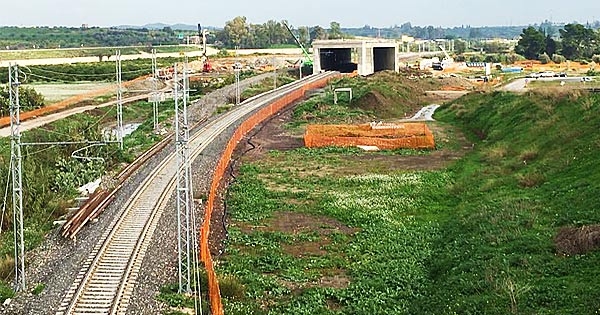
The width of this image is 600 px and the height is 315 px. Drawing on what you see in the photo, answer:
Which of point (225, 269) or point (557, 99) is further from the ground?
point (557, 99)

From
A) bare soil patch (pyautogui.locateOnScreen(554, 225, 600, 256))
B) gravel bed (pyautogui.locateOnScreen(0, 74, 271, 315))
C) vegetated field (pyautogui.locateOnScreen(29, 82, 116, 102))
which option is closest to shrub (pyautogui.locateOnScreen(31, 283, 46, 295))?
gravel bed (pyautogui.locateOnScreen(0, 74, 271, 315))

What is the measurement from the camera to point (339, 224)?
3350cm

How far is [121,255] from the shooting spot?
27641 mm

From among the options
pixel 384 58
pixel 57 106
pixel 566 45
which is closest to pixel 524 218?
pixel 57 106

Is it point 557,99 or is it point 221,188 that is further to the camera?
point 557,99

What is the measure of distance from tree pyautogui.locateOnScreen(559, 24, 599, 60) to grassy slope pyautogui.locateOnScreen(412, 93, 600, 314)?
93793mm

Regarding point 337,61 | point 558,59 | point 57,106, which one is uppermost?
point 558,59

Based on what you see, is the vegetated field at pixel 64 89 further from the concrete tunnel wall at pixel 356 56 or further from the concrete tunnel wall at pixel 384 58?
the concrete tunnel wall at pixel 384 58

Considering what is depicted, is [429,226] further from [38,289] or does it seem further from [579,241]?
[38,289]

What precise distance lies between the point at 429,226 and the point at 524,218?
427 centimetres

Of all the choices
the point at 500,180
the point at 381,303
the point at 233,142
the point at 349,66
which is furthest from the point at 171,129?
the point at 349,66

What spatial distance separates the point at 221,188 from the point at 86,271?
49.1ft

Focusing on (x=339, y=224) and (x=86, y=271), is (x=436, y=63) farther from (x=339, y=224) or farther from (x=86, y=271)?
(x=86, y=271)

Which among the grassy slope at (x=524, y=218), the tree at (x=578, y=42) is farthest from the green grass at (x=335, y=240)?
the tree at (x=578, y=42)
